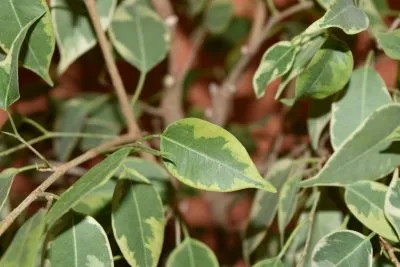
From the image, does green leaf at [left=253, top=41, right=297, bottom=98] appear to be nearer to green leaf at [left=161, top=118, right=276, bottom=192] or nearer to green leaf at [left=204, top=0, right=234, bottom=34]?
green leaf at [left=161, top=118, right=276, bottom=192]

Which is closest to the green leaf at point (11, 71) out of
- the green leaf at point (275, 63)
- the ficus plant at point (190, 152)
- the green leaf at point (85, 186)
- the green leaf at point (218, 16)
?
the ficus plant at point (190, 152)

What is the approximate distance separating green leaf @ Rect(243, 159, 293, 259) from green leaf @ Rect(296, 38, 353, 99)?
181mm

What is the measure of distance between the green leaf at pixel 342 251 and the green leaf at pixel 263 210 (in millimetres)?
155

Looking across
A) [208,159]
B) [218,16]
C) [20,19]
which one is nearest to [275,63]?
[208,159]

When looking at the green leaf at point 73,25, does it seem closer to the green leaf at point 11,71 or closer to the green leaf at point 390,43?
the green leaf at point 11,71

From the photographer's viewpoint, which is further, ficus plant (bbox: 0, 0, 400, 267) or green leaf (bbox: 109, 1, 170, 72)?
green leaf (bbox: 109, 1, 170, 72)

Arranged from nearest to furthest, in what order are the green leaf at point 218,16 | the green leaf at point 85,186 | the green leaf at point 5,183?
the green leaf at point 85,186 < the green leaf at point 5,183 < the green leaf at point 218,16

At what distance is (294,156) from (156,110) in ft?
0.69

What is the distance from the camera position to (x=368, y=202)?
60cm

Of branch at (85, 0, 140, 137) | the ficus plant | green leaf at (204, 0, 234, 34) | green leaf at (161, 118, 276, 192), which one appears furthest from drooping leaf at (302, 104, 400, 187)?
green leaf at (204, 0, 234, 34)

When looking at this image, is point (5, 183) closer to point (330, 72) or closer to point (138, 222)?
point (138, 222)

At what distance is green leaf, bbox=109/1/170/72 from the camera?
78 cm

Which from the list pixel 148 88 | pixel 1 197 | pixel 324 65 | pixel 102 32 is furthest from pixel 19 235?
pixel 148 88

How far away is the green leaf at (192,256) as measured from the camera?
0.69m
